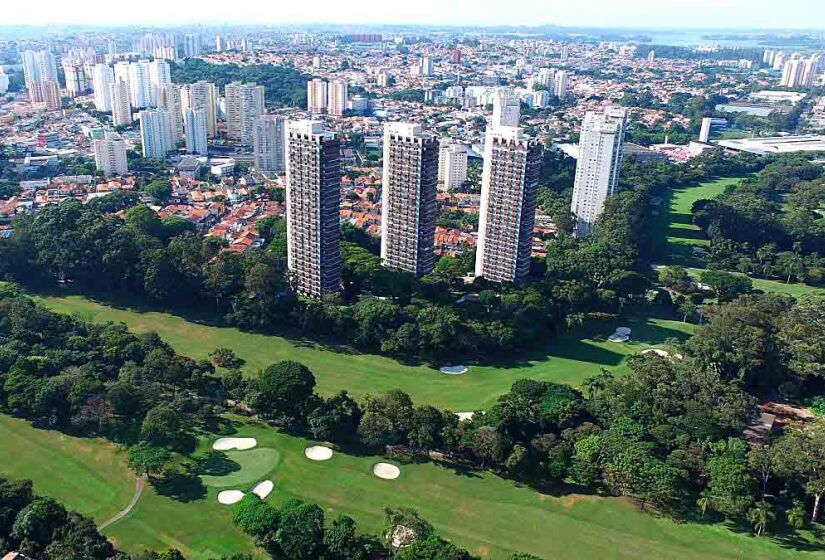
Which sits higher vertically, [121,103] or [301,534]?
[121,103]

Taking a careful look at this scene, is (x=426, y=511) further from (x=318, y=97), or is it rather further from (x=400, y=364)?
(x=318, y=97)

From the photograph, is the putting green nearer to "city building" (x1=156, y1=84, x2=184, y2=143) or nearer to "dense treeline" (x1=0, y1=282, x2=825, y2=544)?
"dense treeline" (x1=0, y1=282, x2=825, y2=544)

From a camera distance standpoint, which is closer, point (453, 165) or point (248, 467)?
point (248, 467)

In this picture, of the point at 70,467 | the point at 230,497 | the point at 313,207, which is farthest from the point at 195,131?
the point at 230,497

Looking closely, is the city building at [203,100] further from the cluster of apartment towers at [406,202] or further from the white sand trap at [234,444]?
the white sand trap at [234,444]

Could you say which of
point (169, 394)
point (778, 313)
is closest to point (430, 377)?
point (169, 394)

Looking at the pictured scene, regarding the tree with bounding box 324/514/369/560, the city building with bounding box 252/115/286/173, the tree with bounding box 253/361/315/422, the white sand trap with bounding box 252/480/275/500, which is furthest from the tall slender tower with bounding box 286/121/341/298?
the city building with bounding box 252/115/286/173

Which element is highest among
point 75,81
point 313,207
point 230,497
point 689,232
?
point 313,207

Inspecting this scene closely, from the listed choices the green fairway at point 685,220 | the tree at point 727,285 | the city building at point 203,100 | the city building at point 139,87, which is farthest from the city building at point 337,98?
the tree at point 727,285
